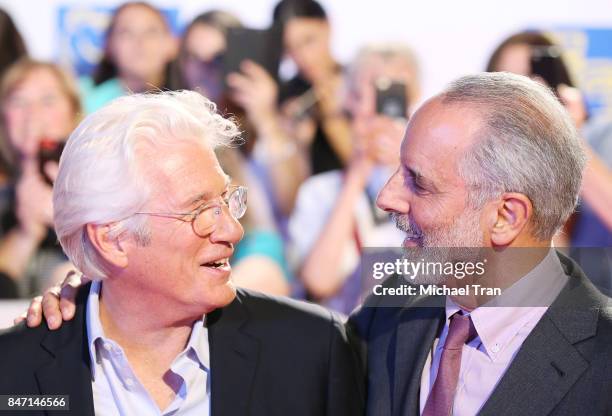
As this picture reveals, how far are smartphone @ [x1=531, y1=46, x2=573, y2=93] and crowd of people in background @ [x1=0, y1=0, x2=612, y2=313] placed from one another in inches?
0.6

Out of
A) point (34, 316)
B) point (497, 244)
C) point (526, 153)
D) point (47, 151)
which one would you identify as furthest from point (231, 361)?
point (47, 151)

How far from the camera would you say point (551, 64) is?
11.9 feet

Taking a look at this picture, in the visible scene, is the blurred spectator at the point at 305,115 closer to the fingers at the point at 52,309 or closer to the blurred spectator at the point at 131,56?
the blurred spectator at the point at 131,56

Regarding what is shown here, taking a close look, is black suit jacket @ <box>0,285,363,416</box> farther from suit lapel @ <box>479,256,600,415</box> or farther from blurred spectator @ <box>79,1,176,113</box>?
blurred spectator @ <box>79,1,176,113</box>

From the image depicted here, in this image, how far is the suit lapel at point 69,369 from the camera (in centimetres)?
159

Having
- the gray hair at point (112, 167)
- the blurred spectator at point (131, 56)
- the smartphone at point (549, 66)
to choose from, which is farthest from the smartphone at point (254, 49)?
the gray hair at point (112, 167)

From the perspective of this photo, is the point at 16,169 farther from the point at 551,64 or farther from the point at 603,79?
the point at 603,79

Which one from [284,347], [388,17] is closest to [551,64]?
[388,17]

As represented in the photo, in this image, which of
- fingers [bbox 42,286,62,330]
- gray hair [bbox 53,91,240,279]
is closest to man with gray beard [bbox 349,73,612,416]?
gray hair [bbox 53,91,240,279]

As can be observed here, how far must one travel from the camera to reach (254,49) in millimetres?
3664

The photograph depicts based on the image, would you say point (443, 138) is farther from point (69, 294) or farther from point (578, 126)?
point (578, 126)

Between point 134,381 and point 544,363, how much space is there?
84cm

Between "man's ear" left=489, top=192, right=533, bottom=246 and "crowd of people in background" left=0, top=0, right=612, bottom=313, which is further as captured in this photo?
"crowd of people in background" left=0, top=0, right=612, bottom=313

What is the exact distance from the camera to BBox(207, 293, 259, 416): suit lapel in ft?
5.29
